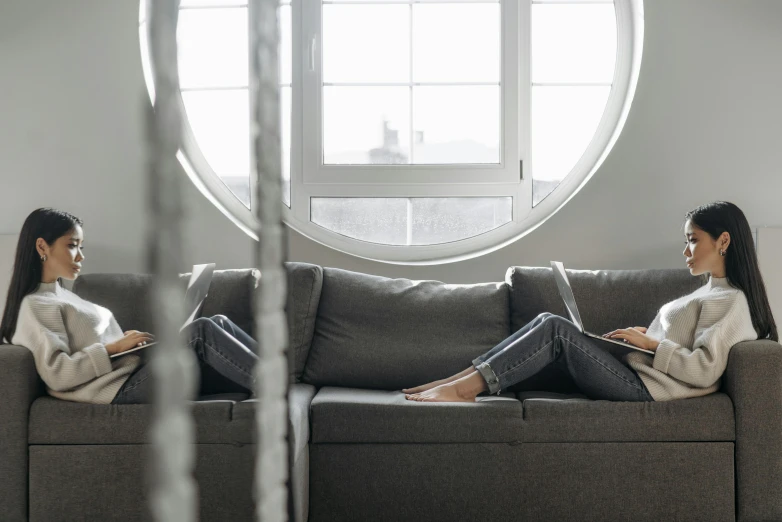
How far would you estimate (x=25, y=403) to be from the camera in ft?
7.66

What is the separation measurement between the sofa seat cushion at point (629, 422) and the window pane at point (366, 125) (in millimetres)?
1691

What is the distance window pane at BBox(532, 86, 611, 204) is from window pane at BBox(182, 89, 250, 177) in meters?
1.43

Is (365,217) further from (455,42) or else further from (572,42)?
(572,42)

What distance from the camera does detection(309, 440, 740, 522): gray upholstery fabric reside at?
2.30 m

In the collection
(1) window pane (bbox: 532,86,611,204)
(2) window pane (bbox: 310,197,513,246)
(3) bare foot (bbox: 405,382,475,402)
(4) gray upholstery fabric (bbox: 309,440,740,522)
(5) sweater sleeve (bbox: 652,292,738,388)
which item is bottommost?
(4) gray upholstery fabric (bbox: 309,440,740,522)

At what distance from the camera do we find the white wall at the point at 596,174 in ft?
11.1

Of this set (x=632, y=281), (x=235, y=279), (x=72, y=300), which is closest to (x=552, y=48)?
(x=632, y=281)

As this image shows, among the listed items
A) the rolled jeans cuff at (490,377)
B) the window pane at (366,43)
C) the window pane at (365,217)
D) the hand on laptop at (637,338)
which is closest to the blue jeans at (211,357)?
the rolled jeans cuff at (490,377)

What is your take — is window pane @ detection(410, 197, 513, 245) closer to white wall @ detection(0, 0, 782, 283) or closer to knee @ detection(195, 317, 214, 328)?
white wall @ detection(0, 0, 782, 283)

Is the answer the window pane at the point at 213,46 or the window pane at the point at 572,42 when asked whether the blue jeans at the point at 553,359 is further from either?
the window pane at the point at 213,46

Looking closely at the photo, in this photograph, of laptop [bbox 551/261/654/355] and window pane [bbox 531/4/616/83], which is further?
window pane [bbox 531/4/616/83]

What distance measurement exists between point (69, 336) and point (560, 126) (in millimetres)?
2382

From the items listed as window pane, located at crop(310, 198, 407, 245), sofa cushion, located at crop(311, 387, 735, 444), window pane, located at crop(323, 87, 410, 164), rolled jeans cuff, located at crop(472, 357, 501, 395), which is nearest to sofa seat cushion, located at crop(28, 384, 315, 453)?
→ sofa cushion, located at crop(311, 387, 735, 444)

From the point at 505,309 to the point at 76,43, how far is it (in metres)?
2.35
